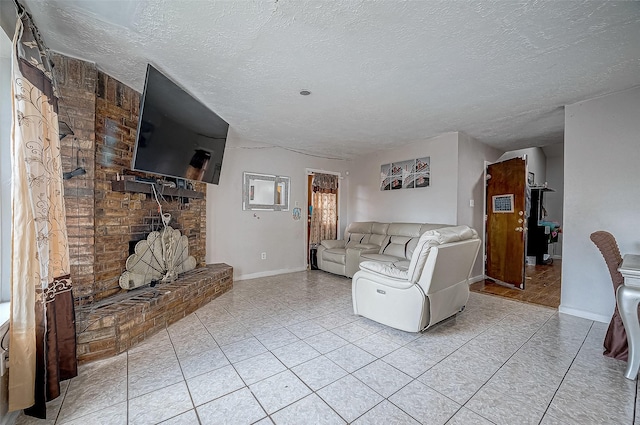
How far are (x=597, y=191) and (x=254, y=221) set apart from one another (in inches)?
179

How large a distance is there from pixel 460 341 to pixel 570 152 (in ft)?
8.27

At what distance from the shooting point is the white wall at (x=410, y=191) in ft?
13.3

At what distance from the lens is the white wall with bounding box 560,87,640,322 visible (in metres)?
2.59

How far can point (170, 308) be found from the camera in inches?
101

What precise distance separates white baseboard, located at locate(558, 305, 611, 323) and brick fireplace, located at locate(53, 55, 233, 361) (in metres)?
4.28

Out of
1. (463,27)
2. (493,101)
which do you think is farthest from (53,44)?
(493,101)

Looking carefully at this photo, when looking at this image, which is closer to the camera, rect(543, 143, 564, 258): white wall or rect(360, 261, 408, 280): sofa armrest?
rect(360, 261, 408, 280): sofa armrest

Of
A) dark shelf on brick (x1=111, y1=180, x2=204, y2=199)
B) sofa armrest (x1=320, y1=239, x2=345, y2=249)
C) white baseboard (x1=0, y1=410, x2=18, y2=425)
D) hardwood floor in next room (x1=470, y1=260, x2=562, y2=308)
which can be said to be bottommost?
hardwood floor in next room (x1=470, y1=260, x2=562, y2=308)

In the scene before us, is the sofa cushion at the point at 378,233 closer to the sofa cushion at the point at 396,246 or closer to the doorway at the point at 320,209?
the sofa cushion at the point at 396,246

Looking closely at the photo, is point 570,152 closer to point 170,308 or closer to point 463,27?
point 463,27

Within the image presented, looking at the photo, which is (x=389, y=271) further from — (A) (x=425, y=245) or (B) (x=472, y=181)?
(B) (x=472, y=181)

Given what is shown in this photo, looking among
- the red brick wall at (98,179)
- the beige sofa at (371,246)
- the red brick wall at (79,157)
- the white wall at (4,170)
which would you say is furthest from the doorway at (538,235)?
the white wall at (4,170)

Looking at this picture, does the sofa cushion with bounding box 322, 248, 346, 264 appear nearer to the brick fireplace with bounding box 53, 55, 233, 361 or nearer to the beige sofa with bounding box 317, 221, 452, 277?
the beige sofa with bounding box 317, 221, 452, 277

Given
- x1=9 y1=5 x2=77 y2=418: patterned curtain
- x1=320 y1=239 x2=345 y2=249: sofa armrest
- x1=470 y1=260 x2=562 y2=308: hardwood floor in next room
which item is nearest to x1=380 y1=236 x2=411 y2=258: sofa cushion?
x1=320 y1=239 x2=345 y2=249: sofa armrest
